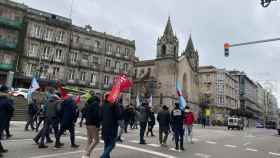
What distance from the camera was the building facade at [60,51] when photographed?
39719 millimetres

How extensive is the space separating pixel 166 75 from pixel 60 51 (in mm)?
27331

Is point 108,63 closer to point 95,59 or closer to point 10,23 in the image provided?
point 95,59

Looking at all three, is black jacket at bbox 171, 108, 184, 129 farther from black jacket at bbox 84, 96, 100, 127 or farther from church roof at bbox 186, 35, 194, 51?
church roof at bbox 186, 35, 194, 51

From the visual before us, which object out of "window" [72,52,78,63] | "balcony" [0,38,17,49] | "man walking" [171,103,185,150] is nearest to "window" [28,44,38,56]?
"balcony" [0,38,17,49]

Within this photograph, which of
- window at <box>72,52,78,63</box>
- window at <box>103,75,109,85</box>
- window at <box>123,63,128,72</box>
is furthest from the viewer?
window at <box>123,63,128,72</box>

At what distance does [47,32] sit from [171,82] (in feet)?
100

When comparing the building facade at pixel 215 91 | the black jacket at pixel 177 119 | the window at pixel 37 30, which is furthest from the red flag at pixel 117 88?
the building facade at pixel 215 91

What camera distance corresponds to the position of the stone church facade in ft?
208

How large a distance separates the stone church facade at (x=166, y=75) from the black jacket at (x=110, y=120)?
54236 mm

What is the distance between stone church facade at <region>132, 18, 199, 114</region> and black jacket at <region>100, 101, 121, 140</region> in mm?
54236

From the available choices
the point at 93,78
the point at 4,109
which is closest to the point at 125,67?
the point at 93,78

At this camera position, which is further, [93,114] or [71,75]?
[71,75]

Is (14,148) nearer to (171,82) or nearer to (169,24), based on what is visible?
(171,82)

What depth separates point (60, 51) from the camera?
44.9 m
